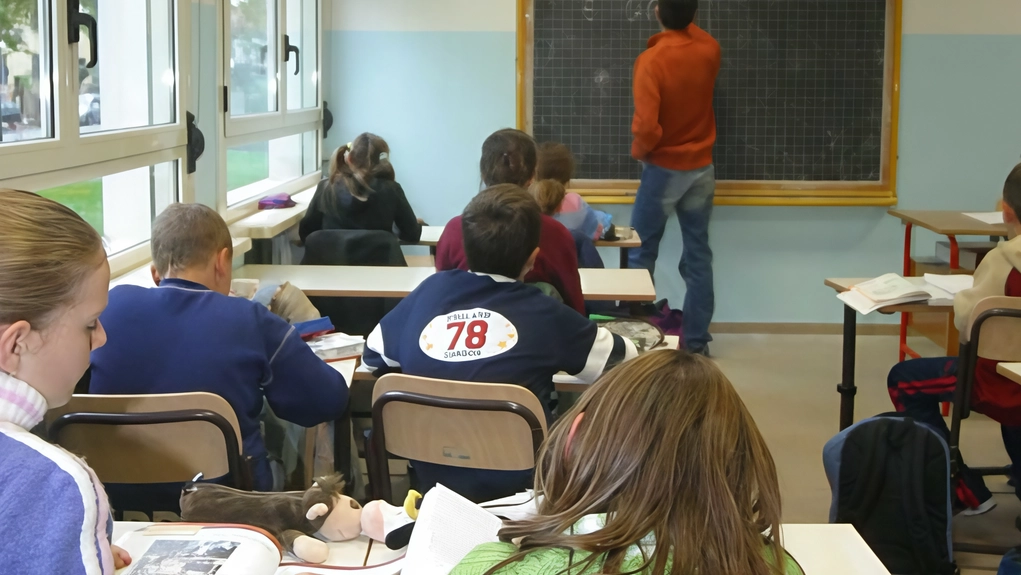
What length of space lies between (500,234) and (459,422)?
1.50ft

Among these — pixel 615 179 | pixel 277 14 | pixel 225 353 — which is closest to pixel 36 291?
pixel 225 353

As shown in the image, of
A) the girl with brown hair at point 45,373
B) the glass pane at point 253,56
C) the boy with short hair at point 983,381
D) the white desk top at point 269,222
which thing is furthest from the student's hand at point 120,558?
the glass pane at point 253,56

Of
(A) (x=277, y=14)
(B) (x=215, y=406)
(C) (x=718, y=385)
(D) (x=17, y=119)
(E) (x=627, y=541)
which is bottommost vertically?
(B) (x=215, y=406)

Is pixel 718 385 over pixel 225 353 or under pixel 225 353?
over

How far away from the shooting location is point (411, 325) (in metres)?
2.25

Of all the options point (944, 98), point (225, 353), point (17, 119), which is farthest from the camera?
point (944, 98)

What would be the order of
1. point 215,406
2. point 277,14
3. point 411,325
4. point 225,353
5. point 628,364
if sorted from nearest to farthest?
point 628,364 → point 215,406 → point 225,353 → point 411,325 → point 277,14

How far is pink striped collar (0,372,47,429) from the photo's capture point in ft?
3.32

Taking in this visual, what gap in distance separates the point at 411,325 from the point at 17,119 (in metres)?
1.14

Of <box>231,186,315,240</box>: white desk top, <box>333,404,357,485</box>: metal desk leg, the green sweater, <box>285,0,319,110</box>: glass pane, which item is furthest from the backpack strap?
<box>285,0,319,110</box>: glass pane

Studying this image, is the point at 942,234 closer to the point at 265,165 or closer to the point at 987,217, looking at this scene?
the point at 987,217

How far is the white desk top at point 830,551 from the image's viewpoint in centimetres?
140

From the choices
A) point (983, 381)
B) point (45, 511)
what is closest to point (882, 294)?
point (983, 381)

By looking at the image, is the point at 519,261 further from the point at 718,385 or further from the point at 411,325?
the point at 718,385
